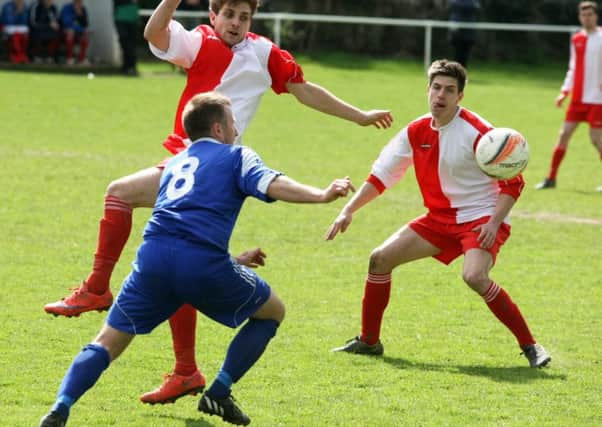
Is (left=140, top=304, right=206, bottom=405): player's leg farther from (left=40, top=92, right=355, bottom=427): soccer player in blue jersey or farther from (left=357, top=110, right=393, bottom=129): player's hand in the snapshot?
(left=357, top=110, right=393, bottom=129): player's hand

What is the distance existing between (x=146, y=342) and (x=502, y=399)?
7.27ft

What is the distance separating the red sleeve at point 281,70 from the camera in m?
7.00

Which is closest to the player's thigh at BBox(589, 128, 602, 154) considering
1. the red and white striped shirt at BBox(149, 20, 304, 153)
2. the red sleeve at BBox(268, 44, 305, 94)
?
the red sleeve at BBox(268, 44, 305, 94)

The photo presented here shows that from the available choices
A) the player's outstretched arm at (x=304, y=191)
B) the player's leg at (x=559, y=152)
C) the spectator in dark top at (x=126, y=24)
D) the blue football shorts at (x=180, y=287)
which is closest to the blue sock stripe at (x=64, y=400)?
the blue football shorts at (x=180, y=287)

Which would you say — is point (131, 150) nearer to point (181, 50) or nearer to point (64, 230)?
point (64, 230)

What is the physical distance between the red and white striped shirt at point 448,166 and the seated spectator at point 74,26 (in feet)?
60.3

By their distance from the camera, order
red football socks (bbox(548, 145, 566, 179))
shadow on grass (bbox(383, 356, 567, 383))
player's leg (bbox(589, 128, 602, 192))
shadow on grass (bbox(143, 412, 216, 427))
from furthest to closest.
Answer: player's leg (bbox(589, 128, 602, 192))
red football socks (bbox(548, 145, 566, 179))
shadow on grass (bbox(383, 356, 567, 383))
shadow on grass (bbox(143, 412, 216, 427))

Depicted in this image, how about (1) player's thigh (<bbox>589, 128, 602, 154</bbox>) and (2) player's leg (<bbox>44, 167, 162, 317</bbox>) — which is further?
(1) player's thigh (<bbox>589, 128, 602, 154</bbox>)

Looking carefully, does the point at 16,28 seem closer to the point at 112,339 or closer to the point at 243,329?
the point at 243,329

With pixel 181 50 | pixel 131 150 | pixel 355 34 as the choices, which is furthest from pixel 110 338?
pixel 355 34

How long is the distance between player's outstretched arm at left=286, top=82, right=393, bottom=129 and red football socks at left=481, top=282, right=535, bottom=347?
1156 mm

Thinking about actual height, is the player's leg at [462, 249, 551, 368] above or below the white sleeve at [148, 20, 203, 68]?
below

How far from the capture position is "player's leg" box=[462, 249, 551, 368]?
7.06 metres

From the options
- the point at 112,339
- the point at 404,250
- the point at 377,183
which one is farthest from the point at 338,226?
the point at 112,339
